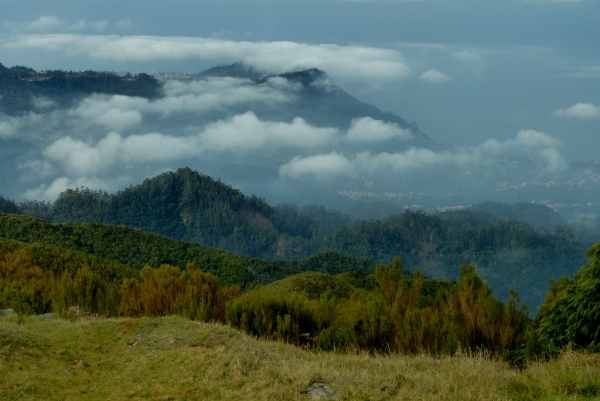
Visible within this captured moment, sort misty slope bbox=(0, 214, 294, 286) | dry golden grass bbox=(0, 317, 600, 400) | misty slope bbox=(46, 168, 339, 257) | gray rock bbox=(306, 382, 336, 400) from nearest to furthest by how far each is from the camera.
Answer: gray rock bbox=(306, 382, 336, 400) < dry golden grass bbox=(0, 317, 600, 400) < misty slope bbox=(0, 214, 294, 286) < misty slope bbox=(46, 168, 339, 257)

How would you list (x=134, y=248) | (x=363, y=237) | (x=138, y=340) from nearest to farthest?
1. (x=138, y=340)
2. (x=134, y=248)
3. (x=363, y=237)

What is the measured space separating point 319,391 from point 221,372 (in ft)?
3.91

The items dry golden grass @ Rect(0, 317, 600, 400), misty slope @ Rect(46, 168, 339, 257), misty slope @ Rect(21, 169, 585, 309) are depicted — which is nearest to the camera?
dry golden grass @ Rect(0, 317, 600, 400)

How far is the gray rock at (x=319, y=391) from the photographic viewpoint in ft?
24.1

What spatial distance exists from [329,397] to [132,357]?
9.50ft

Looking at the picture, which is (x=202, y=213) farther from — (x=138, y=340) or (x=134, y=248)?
(x=138, y=340)

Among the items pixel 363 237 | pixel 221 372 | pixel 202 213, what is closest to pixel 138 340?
pixel 221 372

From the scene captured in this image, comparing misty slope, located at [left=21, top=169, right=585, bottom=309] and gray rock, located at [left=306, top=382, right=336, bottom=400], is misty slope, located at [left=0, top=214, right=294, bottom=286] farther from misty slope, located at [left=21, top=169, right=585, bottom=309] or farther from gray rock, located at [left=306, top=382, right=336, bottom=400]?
misty slope, located at [left=21, top=169, right=585, bottom=309]

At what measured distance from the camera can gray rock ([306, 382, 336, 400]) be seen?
7359mm

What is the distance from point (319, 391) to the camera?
7.49 m

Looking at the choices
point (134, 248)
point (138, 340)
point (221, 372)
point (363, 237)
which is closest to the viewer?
point (221, 372)

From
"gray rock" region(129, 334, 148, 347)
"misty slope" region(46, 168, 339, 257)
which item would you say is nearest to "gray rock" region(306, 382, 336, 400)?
"gray rock" region(129, 334, 148, 347)

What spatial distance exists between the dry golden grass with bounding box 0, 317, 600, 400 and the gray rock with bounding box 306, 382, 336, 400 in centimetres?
7

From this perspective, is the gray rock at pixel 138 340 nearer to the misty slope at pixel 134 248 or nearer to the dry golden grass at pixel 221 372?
the dry golden grass at pixel 221 372
